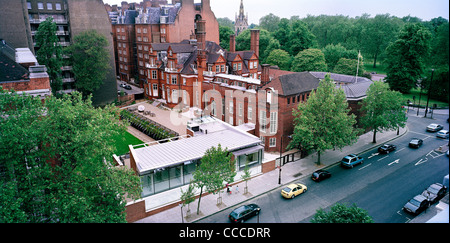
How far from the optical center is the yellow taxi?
71.6 feet

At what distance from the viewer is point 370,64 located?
7344cm

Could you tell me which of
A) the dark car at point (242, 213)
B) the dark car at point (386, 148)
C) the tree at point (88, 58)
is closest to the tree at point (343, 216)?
the dark car at point (242, 213)

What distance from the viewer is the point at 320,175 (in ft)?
79.9

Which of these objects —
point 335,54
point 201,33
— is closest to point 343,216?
point 201,33

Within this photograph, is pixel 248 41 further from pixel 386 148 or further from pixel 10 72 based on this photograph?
pixel 10 72

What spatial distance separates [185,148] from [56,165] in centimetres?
1095

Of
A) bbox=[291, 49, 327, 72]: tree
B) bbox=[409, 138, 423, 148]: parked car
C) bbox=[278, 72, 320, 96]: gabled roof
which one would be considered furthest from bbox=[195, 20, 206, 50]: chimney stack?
bbox=[409, 138, 423, 148]: parked car

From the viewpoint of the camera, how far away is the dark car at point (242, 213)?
18.8m

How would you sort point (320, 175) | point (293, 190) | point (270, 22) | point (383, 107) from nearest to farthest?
point (293, 190) < point (320, 175) < point (383, 107) < point (270, 22)

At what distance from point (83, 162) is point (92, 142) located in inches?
37.4

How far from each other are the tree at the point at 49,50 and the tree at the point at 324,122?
30.1 meters

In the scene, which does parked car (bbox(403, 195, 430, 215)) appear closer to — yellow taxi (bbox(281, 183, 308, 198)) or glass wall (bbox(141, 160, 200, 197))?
yellow taxi (bbox(281, 183, 308, 198))

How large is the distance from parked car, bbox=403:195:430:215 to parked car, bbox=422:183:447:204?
22.8 inches

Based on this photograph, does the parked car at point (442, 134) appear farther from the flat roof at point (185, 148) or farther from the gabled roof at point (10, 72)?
the gabled roof at point (10, 72)
